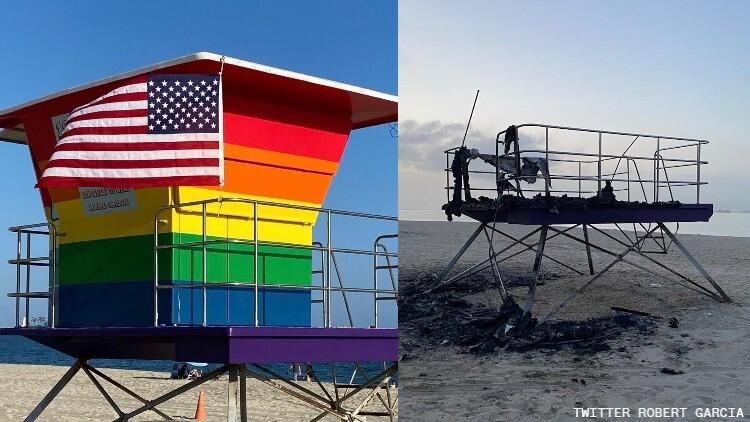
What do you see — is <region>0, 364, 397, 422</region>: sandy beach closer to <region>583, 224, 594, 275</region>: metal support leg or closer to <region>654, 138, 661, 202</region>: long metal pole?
<region>583, 224, 594, 275</region>: metal support leg

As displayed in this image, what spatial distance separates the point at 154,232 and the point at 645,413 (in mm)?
4342

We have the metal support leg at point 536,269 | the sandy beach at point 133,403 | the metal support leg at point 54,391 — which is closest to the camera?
the metal support leg at point 536,269

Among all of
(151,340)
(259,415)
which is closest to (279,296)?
(151,340)

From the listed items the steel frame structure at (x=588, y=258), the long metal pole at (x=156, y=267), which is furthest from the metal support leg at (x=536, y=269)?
the long metal pole at (x=156, y=267)

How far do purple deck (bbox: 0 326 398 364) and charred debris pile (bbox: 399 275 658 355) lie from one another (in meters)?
0.54

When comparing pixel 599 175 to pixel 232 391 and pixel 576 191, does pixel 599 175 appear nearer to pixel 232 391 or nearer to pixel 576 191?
pixel 576 191

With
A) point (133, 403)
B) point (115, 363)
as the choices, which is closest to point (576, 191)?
point (133, 403)

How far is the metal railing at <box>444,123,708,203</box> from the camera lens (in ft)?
26.9

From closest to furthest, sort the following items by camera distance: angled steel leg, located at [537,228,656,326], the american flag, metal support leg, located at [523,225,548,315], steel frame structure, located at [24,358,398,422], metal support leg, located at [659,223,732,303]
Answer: the american flag → steel frame structure, located at [24,358,398,422] → metal support leg, located at [523,225,548,315] → angled steel leg, located at [537,228,656,326] → metal support leg, located at [659,223,732,303]

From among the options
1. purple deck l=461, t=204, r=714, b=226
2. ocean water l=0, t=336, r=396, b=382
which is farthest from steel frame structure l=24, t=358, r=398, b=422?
ocean water l=0, t=336, r=396, b=382

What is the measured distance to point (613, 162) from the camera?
8.53 meters

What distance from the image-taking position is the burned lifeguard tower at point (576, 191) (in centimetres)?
830

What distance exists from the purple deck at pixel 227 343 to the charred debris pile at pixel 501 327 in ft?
1.79

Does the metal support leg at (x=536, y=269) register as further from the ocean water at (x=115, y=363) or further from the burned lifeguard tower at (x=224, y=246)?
the ocean water at (x=115, y=363)
